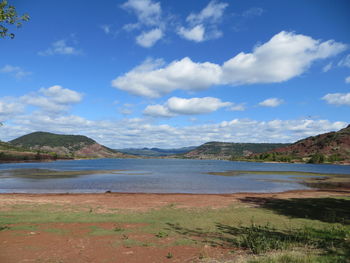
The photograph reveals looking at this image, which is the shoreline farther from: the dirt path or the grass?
the grass

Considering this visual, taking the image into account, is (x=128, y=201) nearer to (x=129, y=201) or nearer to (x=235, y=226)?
(x=129, y=201)

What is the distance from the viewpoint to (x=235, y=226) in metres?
17.1

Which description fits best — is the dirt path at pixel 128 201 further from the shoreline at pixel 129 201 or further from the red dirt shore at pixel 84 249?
the red dirt shore at pixel 84 249

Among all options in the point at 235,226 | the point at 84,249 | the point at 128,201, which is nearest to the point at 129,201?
the point at 128,201

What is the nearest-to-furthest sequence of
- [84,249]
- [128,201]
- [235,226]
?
[84,249] < [235,226] < [128,201]

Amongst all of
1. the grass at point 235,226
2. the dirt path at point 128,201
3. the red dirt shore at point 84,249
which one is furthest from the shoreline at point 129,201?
the red dirt shore at point 84,249

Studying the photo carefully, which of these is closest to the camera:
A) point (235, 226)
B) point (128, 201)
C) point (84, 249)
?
point (84, 249)

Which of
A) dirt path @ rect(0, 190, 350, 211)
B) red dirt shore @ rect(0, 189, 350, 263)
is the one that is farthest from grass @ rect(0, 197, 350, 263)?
dirt path @ rect(0, 190, 350, 211)

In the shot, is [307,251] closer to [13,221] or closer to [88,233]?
[88,233]

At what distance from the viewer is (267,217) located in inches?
792

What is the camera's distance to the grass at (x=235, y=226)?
11383mm

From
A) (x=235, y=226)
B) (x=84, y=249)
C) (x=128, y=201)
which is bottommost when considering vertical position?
(x=128, y=201)

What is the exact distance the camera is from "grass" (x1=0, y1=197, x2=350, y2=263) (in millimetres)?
11383

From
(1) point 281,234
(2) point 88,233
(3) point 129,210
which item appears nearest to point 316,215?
(1) point 281,234
